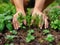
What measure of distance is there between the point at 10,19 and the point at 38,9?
1.53 feet

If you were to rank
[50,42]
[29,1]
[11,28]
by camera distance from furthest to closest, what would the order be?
[29,1] < [11,28] < [50,42]

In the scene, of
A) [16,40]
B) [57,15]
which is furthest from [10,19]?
[57,15]

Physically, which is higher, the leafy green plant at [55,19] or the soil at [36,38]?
the leafy green plant at [55,19]

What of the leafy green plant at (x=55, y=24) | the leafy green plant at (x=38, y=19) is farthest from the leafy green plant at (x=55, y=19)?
the leafy green plant at (x=38, y=19)

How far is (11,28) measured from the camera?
369 centimetres

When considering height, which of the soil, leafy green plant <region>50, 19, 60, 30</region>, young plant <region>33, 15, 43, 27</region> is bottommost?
the soil

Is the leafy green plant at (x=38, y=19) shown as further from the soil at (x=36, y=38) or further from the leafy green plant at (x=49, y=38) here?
the leafy green plant at (x=49, y=38)

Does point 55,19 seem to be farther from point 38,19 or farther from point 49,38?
point 49,38

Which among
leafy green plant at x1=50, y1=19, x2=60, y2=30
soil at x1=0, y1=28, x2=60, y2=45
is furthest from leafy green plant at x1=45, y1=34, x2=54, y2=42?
leafy green plant at x1=50, y1=19, x2=60, y2=30

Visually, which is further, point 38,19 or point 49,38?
point 38,19

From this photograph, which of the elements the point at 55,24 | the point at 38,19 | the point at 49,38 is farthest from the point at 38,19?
the point at 49,38

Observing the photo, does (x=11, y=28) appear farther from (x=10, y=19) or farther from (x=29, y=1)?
(x=29, y=1)

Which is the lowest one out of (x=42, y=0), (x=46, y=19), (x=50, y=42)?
(x=50, y=42)

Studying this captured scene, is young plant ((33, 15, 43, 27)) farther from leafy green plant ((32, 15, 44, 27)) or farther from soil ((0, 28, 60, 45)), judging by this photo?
soil ((0, 28, 60, 45))
